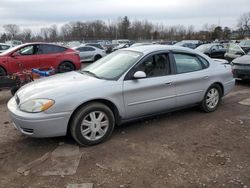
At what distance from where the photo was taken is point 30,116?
3734 mm

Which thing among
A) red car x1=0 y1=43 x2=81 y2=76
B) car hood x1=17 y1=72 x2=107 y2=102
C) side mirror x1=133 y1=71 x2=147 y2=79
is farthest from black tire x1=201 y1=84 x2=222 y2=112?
red car x1=0 y1=43 x2=81 y2=76

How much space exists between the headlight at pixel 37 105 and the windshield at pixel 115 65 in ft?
3.60

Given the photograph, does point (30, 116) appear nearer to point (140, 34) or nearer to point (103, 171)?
point (103, 171)

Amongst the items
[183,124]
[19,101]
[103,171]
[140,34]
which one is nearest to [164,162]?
[103,171]

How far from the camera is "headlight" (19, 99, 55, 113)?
12.4 ft

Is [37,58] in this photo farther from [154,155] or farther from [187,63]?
[154,155]

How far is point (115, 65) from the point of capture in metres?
4.79

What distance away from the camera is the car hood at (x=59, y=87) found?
3.93 meters

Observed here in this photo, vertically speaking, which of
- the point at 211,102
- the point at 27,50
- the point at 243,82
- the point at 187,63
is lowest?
the point at 243,82

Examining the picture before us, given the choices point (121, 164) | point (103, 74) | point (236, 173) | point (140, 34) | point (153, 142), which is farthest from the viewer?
point (140, 34)

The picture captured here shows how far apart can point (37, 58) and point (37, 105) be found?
620 centimetres

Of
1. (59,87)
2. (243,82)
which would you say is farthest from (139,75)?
(243,82)

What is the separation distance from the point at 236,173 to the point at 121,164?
1.47 m

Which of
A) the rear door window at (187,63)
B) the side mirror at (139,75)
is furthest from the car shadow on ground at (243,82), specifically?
the side mirror at (139,75)
